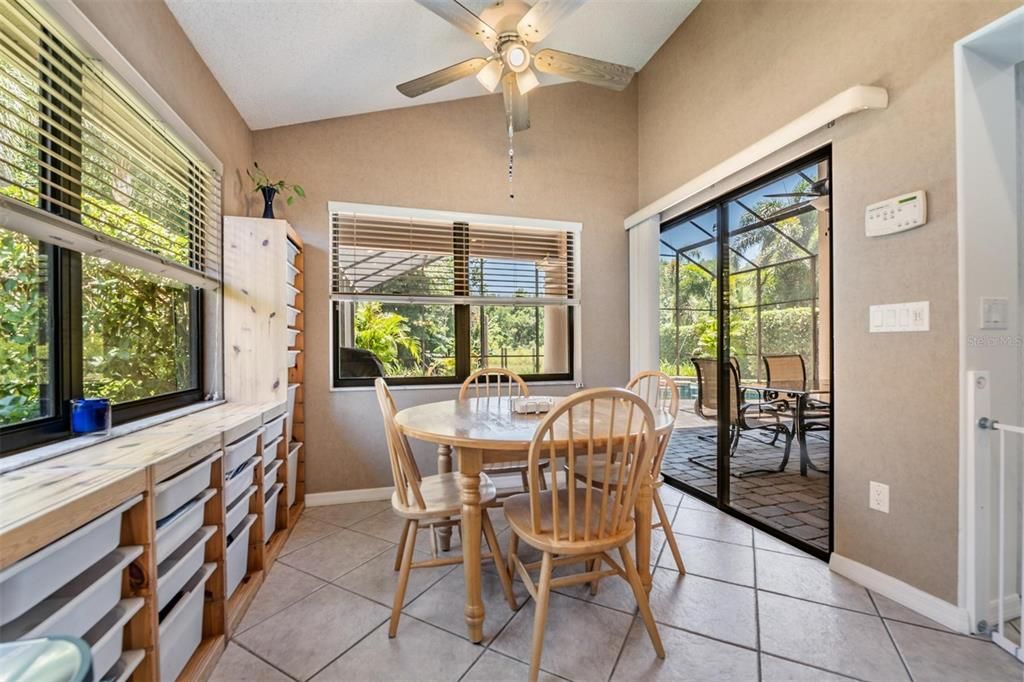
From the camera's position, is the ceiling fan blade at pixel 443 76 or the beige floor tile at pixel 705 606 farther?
the ceiling fan blade at pixel 443 76

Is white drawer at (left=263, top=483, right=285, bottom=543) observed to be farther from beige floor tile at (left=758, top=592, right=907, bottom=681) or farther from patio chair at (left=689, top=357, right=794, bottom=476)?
patio chair at (left=689, top=357, right=794, bottom=476)

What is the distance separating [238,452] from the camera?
68.2 inches

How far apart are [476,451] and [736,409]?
206 centimetres

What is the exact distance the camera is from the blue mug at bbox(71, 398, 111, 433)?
139 cm

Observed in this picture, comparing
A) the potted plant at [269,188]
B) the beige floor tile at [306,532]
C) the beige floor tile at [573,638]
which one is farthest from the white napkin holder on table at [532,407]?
the potted plant at [269,188]

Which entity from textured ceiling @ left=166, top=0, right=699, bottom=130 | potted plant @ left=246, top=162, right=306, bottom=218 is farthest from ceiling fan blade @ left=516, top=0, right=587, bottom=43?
potted plant @ left=246, top=162, right=306, bottom=218

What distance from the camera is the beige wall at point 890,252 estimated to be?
1655 mm

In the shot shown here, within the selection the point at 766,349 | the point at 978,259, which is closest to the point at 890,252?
the point at 978,259

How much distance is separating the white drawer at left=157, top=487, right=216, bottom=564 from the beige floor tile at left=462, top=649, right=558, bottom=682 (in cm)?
99

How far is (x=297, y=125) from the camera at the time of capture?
9.61 ft

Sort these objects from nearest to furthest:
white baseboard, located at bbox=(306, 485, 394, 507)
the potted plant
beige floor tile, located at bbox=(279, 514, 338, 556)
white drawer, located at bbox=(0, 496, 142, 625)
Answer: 1. white drawer, located at bbox=(0, 496, 142, 625)
2. beige floor tile, located at bbox=(279, 514, 338, 556)
3. the potted plant
4. white baseboard, located at bbox=(306, 485, 394, 507)

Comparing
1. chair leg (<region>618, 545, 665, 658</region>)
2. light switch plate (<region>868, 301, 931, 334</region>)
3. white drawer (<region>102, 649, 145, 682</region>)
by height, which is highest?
light switch plate (<region>868, 301, 931, 334</region>)

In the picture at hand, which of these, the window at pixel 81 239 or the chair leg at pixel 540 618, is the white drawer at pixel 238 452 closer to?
the window at pixel 81 239

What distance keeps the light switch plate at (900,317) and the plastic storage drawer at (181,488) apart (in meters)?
2.69
